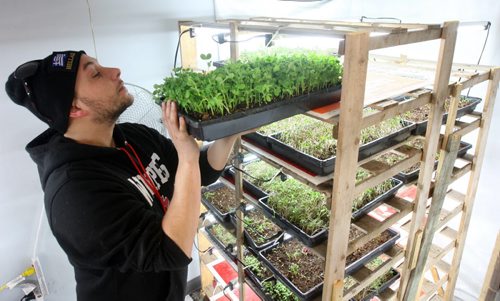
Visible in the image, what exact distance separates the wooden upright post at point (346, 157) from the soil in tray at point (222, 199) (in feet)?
3.19

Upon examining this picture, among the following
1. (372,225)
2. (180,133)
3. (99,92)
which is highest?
(99,92)

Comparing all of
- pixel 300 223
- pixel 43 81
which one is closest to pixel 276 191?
pixel 300 223

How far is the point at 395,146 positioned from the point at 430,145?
16 centimetres

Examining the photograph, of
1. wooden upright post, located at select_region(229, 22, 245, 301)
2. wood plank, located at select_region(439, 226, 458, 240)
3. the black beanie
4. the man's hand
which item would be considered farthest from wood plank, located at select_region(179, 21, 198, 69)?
wood plank, located at select_region(439, 226, 458, 240)

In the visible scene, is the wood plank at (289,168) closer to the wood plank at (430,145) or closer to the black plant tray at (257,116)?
the black plant tray at (257,116)

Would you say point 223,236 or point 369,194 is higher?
point 369,194

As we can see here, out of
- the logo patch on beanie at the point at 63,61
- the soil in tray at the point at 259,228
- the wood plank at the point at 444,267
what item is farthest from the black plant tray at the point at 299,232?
the wood plank at the point at 444,267

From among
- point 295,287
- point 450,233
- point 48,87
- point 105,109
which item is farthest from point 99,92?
point 450,233

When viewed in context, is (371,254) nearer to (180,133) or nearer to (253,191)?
(253,191)

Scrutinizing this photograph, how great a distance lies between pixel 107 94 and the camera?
130 centimetres

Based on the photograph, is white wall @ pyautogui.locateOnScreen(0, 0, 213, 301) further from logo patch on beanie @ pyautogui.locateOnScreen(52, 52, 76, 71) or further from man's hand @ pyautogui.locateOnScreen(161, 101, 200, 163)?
man's hand @ pyautogui.locateOnScreen(161, 101, 200, 163)

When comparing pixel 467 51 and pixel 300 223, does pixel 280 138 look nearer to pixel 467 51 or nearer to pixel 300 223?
pixel 300 223

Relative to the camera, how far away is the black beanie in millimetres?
1225

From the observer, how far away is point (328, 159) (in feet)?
4.79
